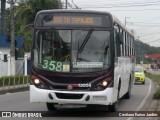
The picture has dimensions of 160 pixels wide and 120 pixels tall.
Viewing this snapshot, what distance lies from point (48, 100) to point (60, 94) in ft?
1.25

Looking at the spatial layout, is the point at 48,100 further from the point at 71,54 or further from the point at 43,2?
the point at 43,2

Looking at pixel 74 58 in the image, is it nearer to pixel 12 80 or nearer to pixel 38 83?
pixel 38 83

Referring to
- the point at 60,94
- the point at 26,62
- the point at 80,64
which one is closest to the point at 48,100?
the point at 60,94

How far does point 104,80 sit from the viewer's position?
13.3 meters

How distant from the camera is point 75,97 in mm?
13203

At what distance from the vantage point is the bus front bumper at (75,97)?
13.1 meters

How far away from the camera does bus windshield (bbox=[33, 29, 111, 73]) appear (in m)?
13.4

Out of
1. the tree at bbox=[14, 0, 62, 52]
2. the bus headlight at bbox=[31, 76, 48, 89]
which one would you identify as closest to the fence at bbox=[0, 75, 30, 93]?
the bus headlight at bbox=[31, 76, 48, 89]

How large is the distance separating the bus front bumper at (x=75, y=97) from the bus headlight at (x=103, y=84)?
102mm

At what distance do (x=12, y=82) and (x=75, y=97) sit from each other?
57.9ft

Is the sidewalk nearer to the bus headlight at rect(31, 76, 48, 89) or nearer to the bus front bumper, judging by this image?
the bus headlight at rect(31, 76, 48, 89)

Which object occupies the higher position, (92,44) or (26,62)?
(92,44)

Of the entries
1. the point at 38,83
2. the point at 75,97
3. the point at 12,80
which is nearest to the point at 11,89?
the point at 12,80

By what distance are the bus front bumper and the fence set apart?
13.0 metres
